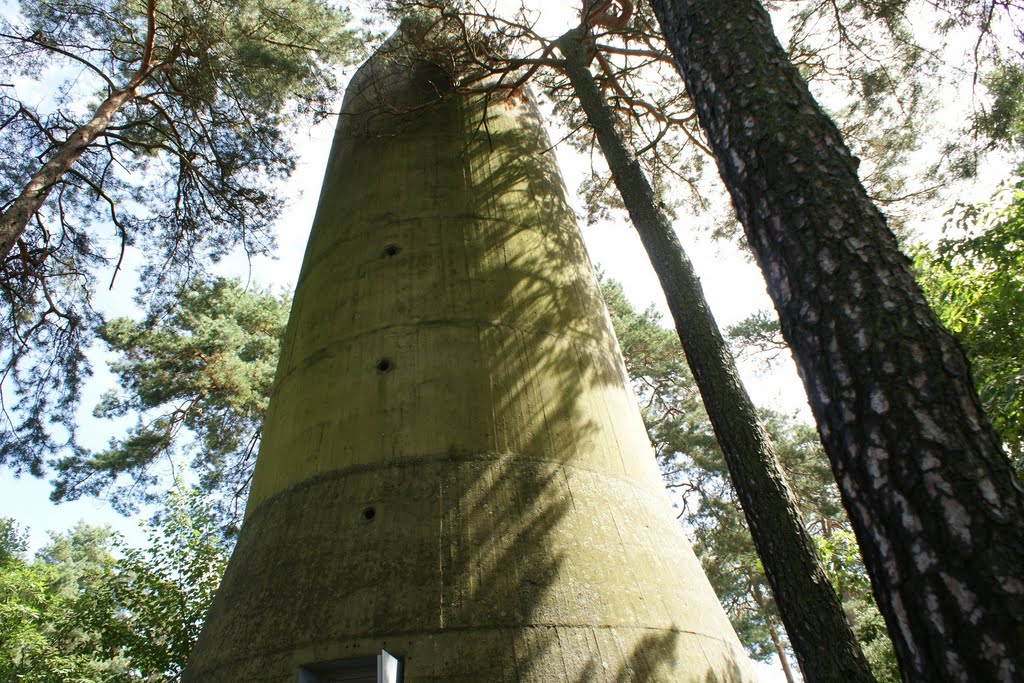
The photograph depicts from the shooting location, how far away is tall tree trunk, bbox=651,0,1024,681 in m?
1.20

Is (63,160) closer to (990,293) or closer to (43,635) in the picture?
(990,293)

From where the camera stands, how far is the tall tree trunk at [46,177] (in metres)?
6.31

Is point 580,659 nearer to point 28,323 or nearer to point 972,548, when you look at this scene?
point 972,548

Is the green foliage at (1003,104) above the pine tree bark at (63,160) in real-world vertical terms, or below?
below

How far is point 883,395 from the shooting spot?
1.47 m

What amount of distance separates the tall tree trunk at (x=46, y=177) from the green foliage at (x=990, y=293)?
9.94 m

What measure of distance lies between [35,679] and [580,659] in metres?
14.9

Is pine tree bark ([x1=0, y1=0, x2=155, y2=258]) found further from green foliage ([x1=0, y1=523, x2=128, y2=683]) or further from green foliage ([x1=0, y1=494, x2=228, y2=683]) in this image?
green foliage ([x1=0, y1=523, x2=128, y2=683])

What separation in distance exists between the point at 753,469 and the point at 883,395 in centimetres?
245

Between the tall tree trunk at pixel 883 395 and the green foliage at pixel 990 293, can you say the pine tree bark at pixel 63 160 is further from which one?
the green foliage at pixel 990 293

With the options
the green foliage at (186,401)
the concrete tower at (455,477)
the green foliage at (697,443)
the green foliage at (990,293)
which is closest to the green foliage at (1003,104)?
the green foliage at (990,293)

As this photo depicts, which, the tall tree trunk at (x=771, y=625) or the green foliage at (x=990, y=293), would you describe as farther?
the tall tree trunk at (x=771, y=625)

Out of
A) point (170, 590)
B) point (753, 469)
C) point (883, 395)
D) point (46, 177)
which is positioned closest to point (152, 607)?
point (170, 590)

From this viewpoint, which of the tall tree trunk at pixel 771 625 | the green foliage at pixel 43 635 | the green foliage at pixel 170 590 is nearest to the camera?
the green foliage at pixel 170 590
